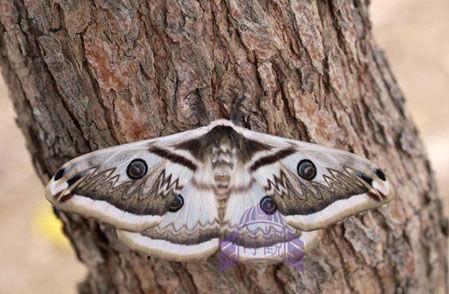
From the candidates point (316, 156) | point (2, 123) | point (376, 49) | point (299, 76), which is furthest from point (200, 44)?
point (2, 123)

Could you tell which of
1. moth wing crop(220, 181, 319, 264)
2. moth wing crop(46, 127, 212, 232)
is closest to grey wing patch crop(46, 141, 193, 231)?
moth wing crop(46, 127, 212, 232)

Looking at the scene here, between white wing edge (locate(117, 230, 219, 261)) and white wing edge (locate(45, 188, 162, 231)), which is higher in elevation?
white wing edge (locate(45, 188, 162, 231))

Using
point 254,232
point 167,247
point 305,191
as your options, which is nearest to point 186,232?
point 167,247

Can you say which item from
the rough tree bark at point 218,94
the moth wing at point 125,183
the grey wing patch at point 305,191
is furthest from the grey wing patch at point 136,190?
the grey wing patch at point 305,191

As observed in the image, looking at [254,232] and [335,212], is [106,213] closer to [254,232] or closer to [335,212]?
[254,232]

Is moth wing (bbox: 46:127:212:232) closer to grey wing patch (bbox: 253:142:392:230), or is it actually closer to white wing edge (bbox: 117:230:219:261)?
white wing edge (bbox: 117:230:219:261)
